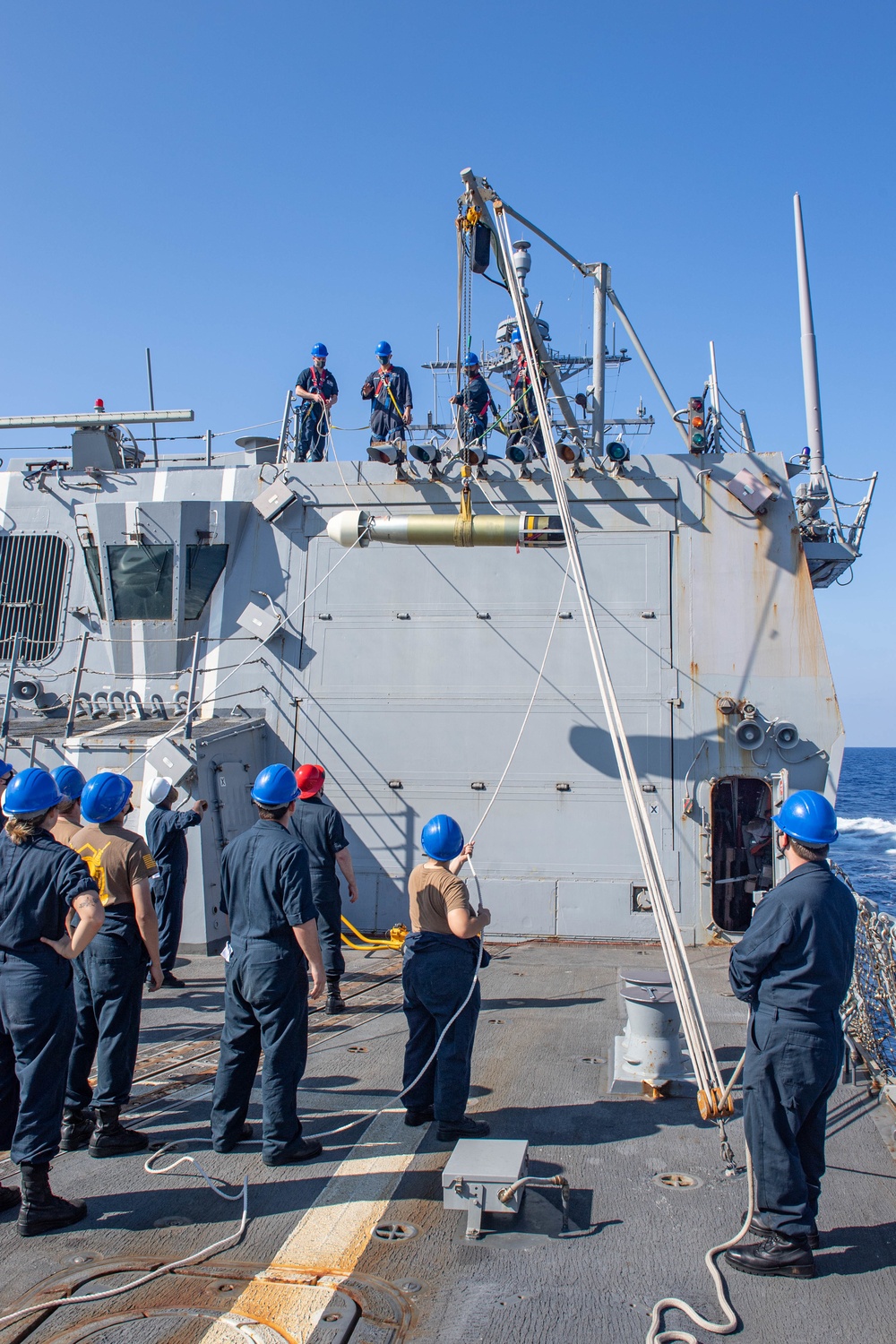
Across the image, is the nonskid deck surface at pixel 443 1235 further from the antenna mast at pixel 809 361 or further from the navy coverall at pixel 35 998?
the antenna mast at pixel 809 361

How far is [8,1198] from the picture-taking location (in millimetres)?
3652

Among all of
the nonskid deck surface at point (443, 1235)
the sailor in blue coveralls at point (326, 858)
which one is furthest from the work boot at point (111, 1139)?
the sailor in blue coveralls at point (326, 858)

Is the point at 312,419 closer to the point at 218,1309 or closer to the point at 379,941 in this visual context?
the point at 379,941

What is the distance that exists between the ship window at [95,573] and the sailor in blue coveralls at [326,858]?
4.60 meters

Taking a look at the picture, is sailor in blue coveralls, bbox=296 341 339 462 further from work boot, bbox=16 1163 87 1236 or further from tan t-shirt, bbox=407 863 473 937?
work boot, bbox=16 1163 87 1236

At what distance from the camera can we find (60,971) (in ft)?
12.1

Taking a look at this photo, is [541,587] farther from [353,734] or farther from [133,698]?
[133,698]

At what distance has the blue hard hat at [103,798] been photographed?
4.66 metres

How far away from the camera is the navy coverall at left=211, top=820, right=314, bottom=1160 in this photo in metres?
4.03

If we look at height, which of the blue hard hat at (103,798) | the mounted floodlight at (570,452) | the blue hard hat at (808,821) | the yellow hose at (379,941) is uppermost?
the mounted floodlight at (570,452)

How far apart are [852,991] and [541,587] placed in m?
4.97

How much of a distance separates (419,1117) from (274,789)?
1712mm

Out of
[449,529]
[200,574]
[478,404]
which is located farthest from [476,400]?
[200,574]

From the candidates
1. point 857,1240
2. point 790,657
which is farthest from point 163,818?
point 790,657
